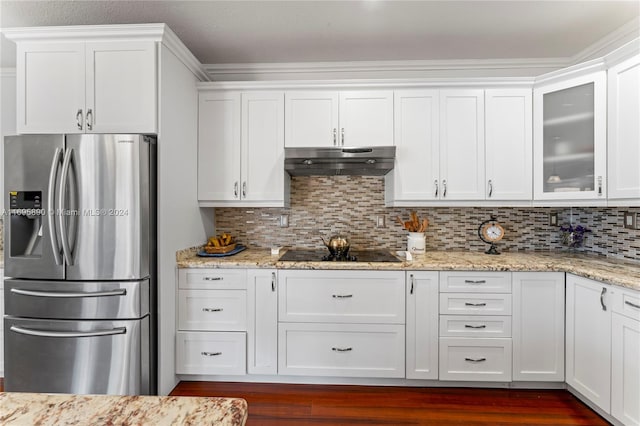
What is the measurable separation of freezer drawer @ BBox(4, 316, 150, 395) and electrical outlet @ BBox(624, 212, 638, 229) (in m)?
3.52

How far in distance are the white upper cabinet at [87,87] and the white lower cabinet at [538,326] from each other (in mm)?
2775

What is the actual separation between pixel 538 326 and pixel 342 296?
1379 millimetres

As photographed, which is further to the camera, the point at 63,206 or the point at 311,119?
the point at 311,119

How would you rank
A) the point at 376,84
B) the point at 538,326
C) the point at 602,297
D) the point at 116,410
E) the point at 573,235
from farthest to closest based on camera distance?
the point at 573,235 → the point at 376,84 → the point at 538,326 → the point at 602,297 → the point at 116,410

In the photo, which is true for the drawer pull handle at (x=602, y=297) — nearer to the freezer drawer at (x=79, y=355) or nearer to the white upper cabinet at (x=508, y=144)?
the white upper cabinet at (x=508, y=144)

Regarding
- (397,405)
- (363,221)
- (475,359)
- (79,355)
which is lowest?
(397,405)

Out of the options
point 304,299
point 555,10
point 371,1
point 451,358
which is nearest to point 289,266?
point 304,299

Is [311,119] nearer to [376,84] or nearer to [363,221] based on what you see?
[376,84]

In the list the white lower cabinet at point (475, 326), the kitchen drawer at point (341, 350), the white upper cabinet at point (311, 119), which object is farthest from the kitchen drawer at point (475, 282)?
the white upper cabinet at point (311, 119)

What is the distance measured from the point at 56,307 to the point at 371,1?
2819 mm

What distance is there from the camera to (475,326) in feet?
7.48

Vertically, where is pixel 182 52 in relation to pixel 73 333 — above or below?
above

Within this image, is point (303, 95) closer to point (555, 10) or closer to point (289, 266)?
point (289, 266)

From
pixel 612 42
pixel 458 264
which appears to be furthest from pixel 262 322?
pixel 612 42
